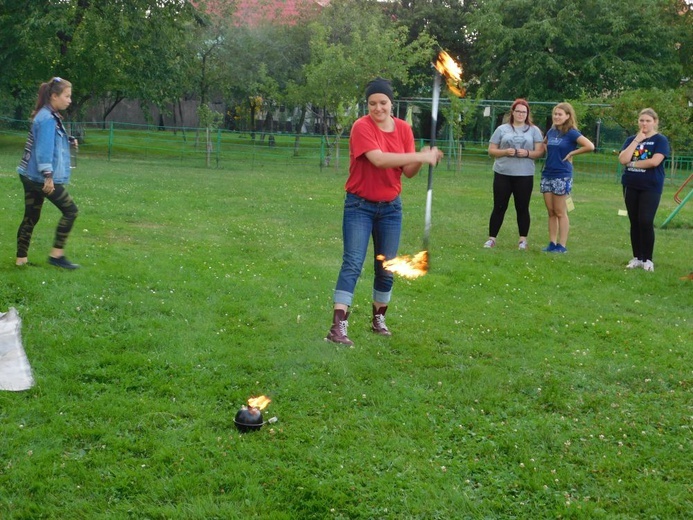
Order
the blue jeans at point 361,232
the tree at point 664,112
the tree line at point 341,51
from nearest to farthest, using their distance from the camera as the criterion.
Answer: the blue jeans at point 361,232 < the tree at point 664,112 < the tree line at point 341,51

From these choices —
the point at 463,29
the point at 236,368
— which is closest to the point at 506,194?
the point at 236,368

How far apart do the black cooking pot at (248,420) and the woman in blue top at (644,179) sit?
279 inches

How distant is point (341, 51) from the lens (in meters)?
30.6

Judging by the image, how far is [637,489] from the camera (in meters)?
4.05

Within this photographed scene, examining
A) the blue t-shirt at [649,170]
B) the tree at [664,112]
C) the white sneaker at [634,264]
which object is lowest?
the white sneaker at [634,264]

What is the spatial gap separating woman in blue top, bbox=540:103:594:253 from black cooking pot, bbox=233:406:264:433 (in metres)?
7.34

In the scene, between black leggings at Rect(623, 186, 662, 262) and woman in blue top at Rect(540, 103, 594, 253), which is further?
woman in blue top at Rect(540, 103, 594, 253)

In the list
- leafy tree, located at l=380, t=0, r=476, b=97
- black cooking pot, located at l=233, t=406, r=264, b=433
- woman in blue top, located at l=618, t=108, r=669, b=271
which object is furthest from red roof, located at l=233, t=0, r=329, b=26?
black cooking pot, located at l=233, t=406, r=264, b=433

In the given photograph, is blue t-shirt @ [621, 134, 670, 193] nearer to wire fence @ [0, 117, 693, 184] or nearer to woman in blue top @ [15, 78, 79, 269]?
woman in blue top @ [15, 78, 79, 269]

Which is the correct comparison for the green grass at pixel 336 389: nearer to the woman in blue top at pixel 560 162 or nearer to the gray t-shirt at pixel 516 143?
the woman in blue top at pixel 560 162

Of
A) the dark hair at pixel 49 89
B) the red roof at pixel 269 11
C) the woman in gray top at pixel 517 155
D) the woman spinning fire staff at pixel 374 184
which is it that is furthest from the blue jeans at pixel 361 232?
the red roof at pixel 269 11

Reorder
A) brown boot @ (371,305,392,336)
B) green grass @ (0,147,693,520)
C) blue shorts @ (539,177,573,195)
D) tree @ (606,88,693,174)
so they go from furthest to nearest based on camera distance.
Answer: tree @ (606,88,693,174)
blue shorts @ (539,177,573,195)
brown boot @ (371,305,392,336)
green grass @ (0,147,693,520)

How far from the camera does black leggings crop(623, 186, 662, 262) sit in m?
9.89

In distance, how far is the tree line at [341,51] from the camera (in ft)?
95.3
